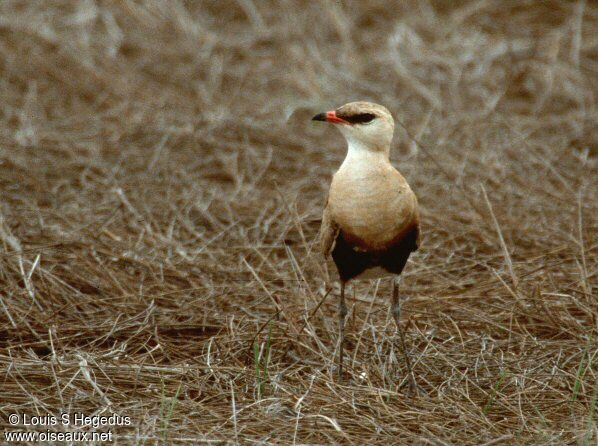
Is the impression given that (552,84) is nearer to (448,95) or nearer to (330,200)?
(448,95)

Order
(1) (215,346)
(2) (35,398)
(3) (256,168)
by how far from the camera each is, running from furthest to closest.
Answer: (3) (256,168) → (1) (215,346) → (2) (35,398)

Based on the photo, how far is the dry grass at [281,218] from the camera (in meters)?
3.79

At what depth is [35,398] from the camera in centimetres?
364

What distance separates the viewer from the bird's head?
12.4ft

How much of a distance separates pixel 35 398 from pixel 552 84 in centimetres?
550

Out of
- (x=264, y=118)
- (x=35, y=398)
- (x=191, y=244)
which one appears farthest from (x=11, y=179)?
(x=35, y=398)

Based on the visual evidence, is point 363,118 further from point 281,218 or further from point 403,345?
point 281,218

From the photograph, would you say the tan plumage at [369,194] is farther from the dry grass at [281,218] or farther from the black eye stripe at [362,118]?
the dry grass at [281,218]

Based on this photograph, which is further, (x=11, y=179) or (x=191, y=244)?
(x=11, y=179)

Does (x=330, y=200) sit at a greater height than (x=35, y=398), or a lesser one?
greater

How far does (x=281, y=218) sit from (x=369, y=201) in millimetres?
2117

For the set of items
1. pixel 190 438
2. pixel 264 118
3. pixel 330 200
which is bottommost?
pixel 264 118

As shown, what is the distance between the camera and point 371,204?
373 centimetres

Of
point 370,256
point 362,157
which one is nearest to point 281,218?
point 370,256
